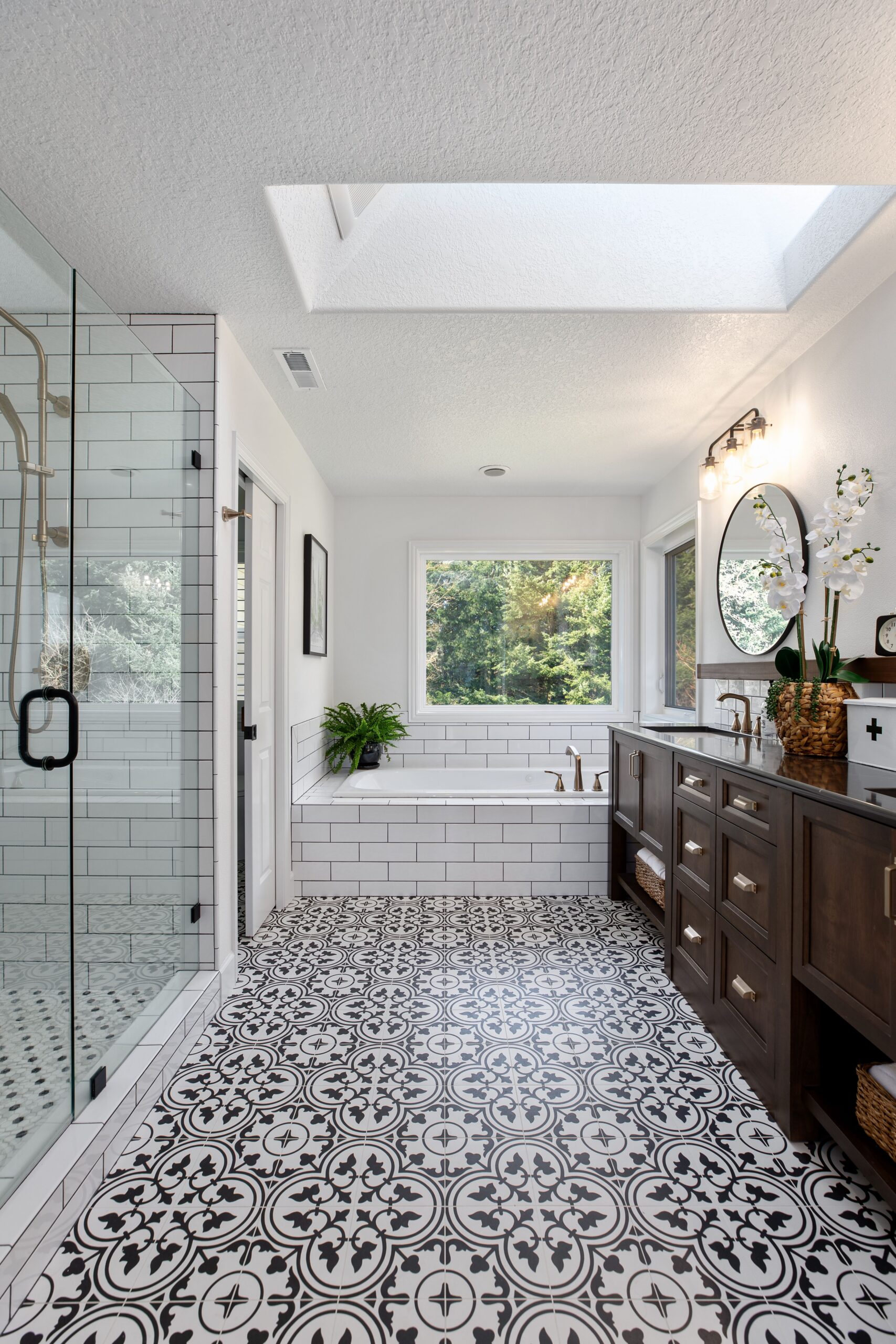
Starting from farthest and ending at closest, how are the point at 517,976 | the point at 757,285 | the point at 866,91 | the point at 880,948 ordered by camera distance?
the point at 517,976 < the point at 757,285 < the point at 866,91 < the point at 880,948

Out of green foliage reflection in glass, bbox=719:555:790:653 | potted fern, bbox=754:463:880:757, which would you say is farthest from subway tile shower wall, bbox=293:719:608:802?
potted fern, bbox=754:463:880:757

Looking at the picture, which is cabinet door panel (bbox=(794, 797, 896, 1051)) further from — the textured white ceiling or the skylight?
the skylight

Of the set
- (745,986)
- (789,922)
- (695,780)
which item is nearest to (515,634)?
(695,780)

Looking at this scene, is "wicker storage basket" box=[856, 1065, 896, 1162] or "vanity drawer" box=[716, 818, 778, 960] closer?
"wicker storage basket" box=[856, 1065, 896, 1162]

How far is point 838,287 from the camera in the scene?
6.48 ft

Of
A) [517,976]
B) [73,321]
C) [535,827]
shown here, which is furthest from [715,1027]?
[73,321]

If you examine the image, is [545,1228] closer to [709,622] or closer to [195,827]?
[195,827]

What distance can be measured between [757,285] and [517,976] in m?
2.49

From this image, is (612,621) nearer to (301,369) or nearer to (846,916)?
(301,369)

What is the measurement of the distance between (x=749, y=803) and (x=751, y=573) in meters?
1.43

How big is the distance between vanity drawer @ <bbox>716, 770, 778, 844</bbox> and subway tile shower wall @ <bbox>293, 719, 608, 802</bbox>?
2.54 metres

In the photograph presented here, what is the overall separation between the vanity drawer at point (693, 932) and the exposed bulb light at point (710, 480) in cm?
174

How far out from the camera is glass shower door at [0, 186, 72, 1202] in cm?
126

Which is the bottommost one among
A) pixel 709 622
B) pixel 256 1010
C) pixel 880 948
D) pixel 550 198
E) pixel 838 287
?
pixel 256 1010
